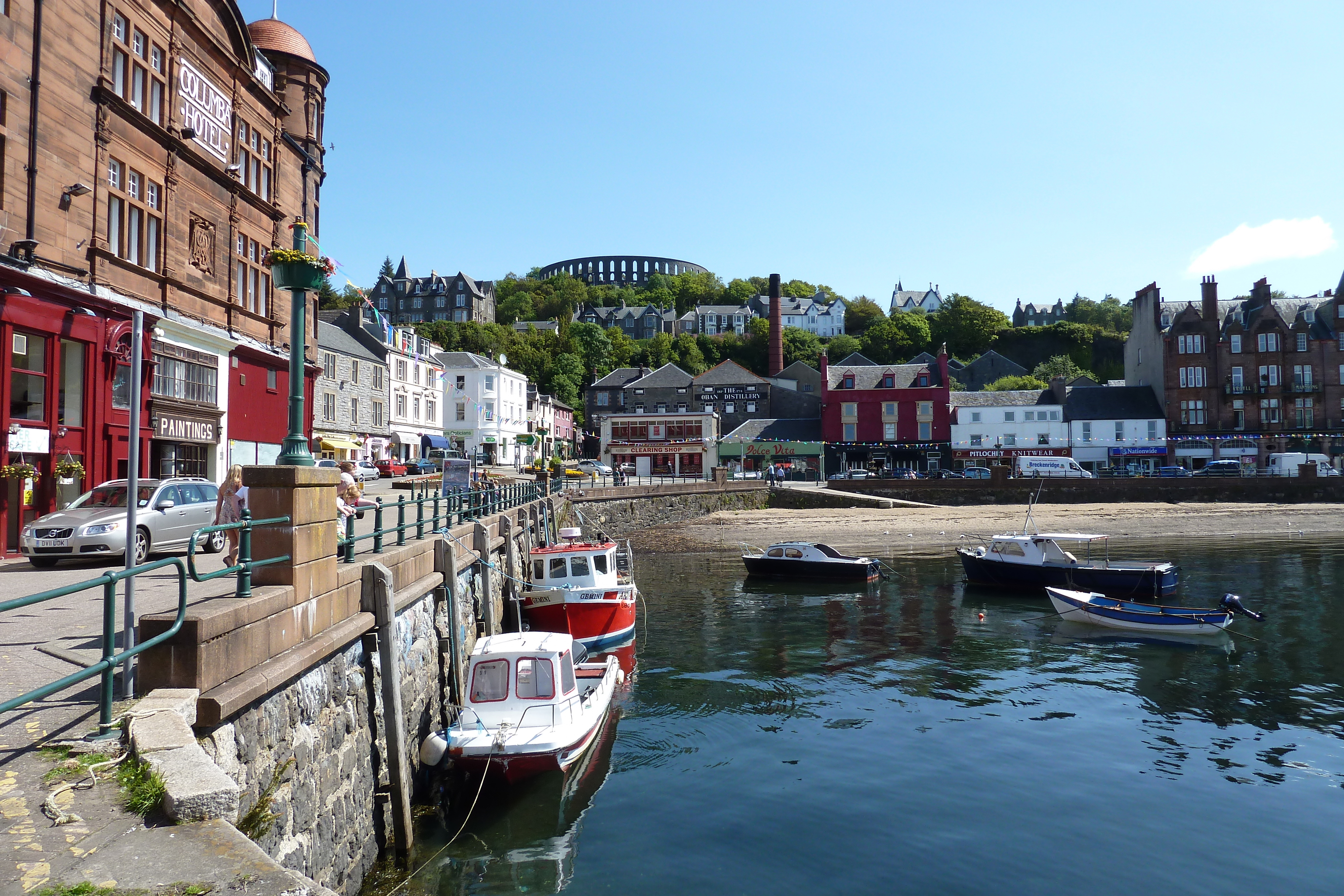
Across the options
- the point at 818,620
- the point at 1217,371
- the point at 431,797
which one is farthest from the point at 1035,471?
the point at 431,797

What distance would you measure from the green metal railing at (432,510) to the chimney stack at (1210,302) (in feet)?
212

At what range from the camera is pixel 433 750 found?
1213 centimetres

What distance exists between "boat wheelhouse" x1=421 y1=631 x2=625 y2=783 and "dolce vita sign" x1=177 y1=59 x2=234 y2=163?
1678 cm

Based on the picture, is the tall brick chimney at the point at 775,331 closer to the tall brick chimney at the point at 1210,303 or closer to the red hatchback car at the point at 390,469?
the tall brick chimney at the point at 1210,303

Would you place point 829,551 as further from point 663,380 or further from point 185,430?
point 663,380

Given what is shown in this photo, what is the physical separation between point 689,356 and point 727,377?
1079 inches

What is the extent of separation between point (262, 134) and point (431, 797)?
2252 centimetres

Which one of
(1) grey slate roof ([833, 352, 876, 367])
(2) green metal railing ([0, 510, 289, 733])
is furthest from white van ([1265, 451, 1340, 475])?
(2) green metal railing ([0, 510, 289, 733])

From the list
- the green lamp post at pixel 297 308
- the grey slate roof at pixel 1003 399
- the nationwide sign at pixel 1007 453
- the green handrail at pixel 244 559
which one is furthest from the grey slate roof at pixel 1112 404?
the green handrail at pixel 244 559

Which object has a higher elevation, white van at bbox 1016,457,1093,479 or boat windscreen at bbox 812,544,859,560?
white van at bbox 1016,457,1093,479

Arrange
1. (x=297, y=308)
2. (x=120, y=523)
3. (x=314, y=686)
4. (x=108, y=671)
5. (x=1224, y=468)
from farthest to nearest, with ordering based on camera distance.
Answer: (x=1224, y=468) < (x=120, y=523) < (x=297, y=308) < (x=314, y=686) < (x=108, y=671)

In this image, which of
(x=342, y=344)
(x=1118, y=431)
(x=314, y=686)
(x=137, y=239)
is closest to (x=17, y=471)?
(x=137, y=239)

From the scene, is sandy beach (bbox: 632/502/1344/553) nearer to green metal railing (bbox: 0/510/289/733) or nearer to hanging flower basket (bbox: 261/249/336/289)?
hanging flower basket (bbox: 261/249/336/289)

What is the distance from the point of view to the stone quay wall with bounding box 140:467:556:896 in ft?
22.1
